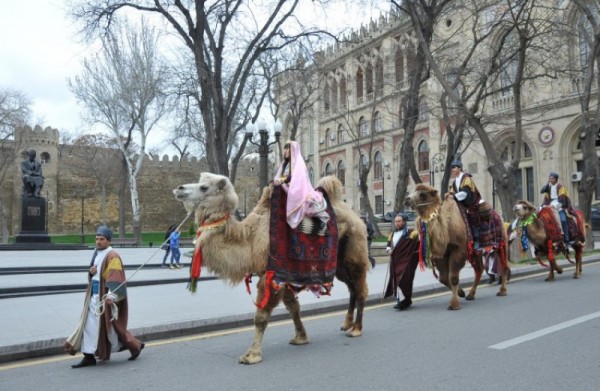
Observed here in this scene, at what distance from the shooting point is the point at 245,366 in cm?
578

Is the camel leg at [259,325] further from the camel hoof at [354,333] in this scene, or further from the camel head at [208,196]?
the camel hoof at [354,333]

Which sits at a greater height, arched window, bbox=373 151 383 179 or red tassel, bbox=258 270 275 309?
arched window, bbox=373 151 383 179

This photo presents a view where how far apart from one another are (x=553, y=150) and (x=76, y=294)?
31.2 meters

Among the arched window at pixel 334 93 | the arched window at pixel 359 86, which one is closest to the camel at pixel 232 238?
the arched window at pixel 359 86

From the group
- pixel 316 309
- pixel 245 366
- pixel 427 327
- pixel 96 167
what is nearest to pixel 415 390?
pixel 245 366

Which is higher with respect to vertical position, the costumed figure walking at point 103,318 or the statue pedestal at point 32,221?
the statue pedestal at point 32,221

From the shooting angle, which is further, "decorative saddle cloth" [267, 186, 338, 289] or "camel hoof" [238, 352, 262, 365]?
"decorative saddle cloth" [267, 186, 338, 289]

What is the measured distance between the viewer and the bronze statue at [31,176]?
2772cm

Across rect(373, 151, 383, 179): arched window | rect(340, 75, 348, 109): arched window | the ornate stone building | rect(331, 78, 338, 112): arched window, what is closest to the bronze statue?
the ornate stone building

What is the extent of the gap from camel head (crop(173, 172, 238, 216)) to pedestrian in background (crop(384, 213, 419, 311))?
4488 millimetres

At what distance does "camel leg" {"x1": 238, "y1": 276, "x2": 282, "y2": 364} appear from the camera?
592 centimetres

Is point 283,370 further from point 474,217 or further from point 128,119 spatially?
point 128,119

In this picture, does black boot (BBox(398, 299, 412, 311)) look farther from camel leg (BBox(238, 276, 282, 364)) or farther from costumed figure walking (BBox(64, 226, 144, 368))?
costumed figure walking (BBox(64, 226, 144, 368))

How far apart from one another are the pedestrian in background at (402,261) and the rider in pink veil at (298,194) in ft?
11.1
